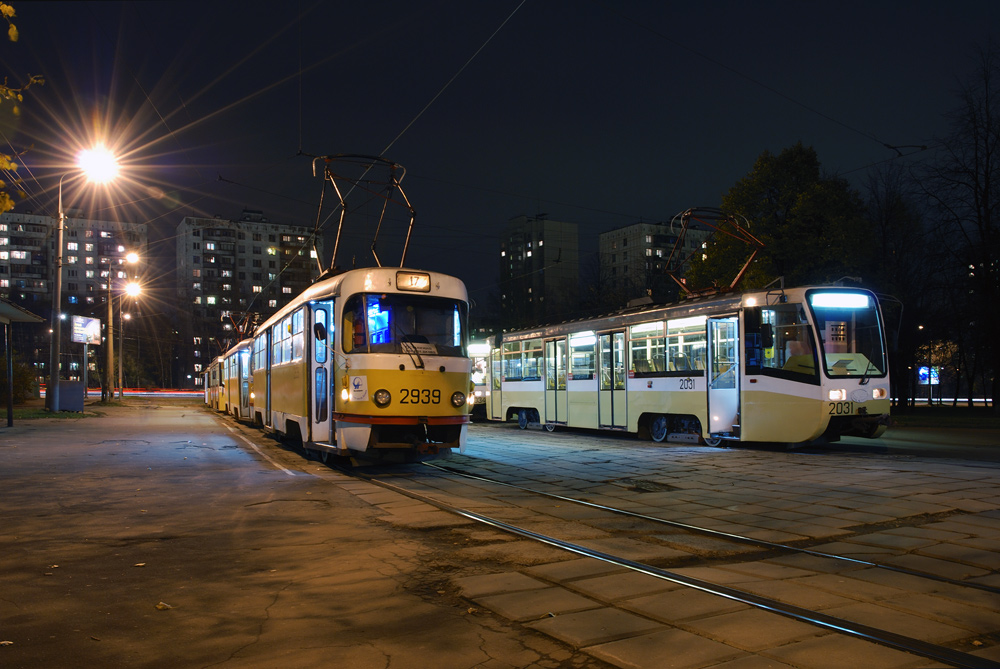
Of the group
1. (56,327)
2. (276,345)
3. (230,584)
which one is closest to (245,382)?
(56,327)

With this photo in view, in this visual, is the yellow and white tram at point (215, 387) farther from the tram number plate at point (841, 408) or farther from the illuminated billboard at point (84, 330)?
the tram number plate at point (841, 408)

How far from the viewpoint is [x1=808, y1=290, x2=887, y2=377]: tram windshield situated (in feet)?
46.6

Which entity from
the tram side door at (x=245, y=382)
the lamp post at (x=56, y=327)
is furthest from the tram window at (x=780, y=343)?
the lamp post at (x=56, y=327)

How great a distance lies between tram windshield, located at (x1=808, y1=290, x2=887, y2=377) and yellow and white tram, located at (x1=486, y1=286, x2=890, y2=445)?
0.07ft

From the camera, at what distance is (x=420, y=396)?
11875 millimetres

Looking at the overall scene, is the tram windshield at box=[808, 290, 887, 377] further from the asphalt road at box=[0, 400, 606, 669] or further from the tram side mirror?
the asphalt road at box=[0, 400, 606, 669]

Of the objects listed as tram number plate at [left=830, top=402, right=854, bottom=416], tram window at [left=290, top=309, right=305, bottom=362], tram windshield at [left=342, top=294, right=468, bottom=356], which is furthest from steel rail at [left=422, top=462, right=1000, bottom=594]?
tram number plate at [left=830, top=402, right=854, bottom=416]

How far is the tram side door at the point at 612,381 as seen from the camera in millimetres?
18484

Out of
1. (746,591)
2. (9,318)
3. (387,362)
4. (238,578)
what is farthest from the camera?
(9,318)

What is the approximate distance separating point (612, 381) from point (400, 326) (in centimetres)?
821

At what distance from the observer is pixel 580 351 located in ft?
66.0

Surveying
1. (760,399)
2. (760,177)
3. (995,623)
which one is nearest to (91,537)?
(995,623)

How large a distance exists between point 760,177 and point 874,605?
28.3m

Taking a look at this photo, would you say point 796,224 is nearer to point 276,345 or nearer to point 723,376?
point 723,376
